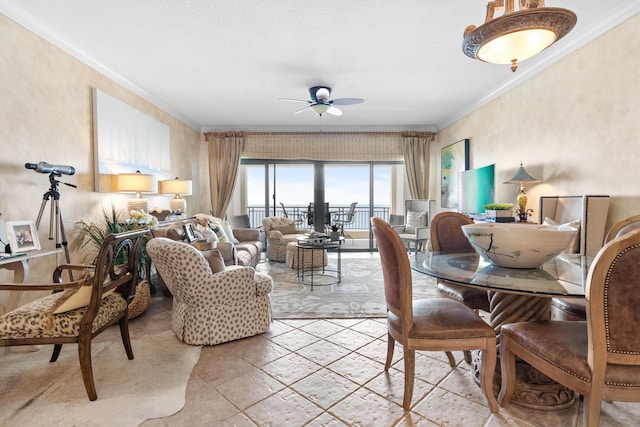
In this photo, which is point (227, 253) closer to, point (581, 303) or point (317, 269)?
point (317, 269)

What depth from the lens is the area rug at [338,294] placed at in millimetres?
3189

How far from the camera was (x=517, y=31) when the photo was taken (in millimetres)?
1606

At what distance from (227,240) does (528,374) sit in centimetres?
393

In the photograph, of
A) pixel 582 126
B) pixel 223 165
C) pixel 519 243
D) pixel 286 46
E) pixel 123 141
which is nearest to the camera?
pixel 519 243

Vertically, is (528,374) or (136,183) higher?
(136,183)

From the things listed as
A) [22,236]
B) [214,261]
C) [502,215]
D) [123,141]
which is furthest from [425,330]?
[123,141]

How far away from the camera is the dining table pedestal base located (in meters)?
1.71

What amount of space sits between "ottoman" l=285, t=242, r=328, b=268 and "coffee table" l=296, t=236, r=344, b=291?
0.05 ft

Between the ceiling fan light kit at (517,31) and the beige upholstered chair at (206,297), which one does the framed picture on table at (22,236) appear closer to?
the beige upholstered chair at (206,297)

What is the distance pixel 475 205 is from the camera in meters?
4.76

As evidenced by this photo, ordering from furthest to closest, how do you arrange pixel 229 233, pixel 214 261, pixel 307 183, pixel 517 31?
pixel 307 183
pixel 229 233
pixel 214 261
pixel 517 31

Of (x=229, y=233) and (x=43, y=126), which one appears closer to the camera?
(x=43, y=126)

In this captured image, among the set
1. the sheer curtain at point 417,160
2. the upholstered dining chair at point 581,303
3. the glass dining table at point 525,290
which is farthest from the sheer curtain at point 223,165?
the upholstered dining chair at point 581,303

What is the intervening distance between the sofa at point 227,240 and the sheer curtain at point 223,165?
50.1 inches
